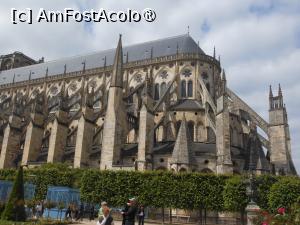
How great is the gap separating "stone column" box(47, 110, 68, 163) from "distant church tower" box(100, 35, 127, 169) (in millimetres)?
6417

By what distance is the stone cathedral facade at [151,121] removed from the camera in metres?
30.0

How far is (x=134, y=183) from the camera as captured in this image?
24.5 metres

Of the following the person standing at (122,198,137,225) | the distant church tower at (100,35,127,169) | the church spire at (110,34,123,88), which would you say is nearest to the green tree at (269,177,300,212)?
the distant church tower at (100,35,127,169)

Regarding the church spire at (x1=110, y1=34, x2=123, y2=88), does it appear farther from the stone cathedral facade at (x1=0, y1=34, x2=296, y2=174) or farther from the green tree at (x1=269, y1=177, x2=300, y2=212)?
the green tree at (x1=269, y1=177, x2=300, y2=212)

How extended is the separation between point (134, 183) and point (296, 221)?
17.7m

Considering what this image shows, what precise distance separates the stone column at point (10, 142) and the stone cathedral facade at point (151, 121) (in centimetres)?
10

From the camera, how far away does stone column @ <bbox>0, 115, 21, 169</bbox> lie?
37562mm

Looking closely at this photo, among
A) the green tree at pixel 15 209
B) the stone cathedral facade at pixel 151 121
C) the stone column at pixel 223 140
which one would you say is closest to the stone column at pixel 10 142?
the stone cathedral facade at pixel 151 121

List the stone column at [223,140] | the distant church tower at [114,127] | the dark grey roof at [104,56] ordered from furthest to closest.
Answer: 1. the dark grey roof at [104,56]
2. the distant church tower at [114,127]
3. the stone column at [223,140]

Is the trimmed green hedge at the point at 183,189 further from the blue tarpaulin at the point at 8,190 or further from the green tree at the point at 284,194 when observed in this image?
the blue tarpaulin at the point at 8,190

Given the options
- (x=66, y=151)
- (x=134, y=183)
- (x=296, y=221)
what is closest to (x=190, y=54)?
(x=66, y=151)

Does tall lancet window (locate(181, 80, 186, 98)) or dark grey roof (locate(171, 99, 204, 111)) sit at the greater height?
tall lancet window (locate(181, 80, 186, 98))

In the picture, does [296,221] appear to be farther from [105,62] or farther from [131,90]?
[105,62]

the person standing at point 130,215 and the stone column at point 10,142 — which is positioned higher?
the stone column at point 10,142
